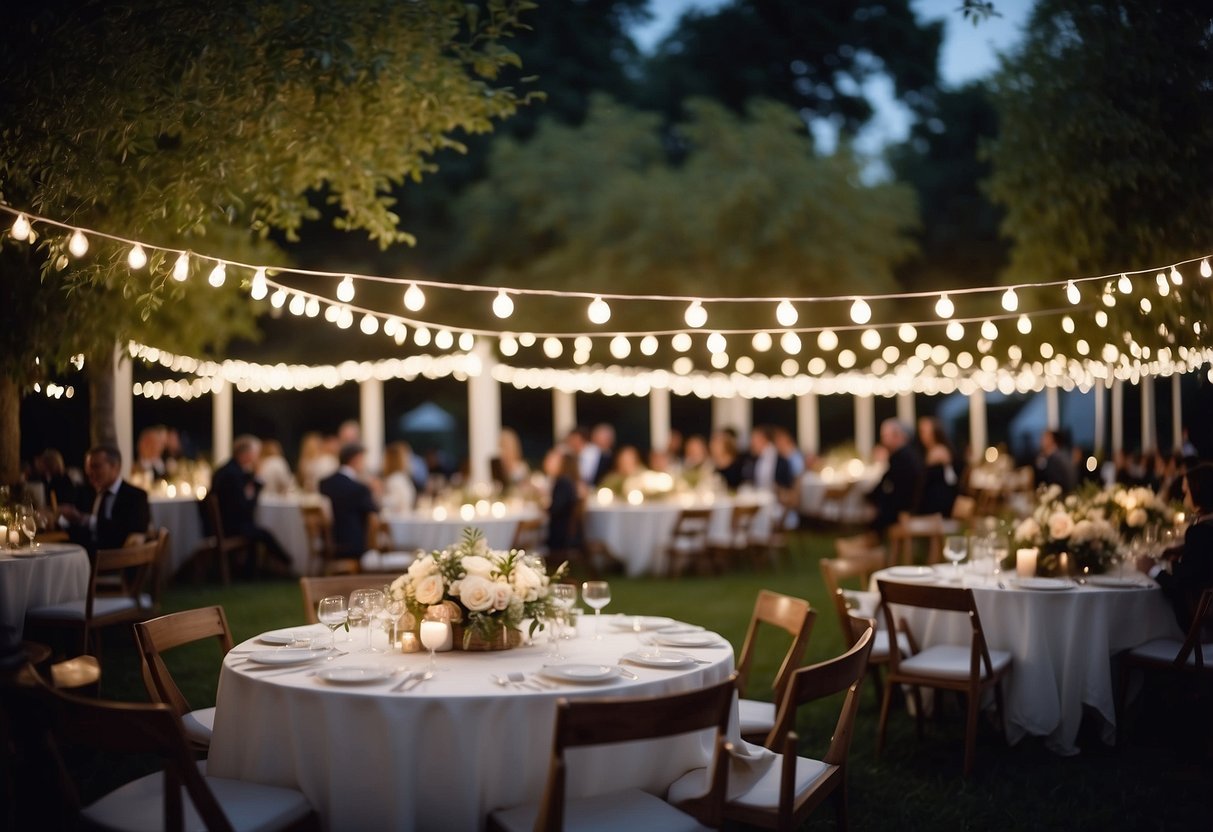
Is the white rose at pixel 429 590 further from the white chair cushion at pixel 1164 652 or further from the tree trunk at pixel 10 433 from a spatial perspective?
the tree trunk at pixel 10 433

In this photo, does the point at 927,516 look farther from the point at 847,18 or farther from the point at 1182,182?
the point at 847,18

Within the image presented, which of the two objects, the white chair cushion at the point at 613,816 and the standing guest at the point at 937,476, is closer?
the white chair cushion at the point at 613,816

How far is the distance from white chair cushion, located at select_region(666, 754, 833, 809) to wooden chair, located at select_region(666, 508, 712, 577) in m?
7.18

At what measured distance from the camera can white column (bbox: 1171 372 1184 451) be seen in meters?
7.06

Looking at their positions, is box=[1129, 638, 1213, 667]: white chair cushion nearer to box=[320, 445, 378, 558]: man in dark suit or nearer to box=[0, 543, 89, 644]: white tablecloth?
box=[0, 543, 89, 644]: white tablecloth

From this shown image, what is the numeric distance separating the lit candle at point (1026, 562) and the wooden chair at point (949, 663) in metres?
0.56

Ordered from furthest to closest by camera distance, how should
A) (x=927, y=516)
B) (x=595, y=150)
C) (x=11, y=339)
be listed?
1. (x=595, y=150)
2. (x=927, y=516)
3. (x=11, y=339)

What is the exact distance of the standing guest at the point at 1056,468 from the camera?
1073 cm

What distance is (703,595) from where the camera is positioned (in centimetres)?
986

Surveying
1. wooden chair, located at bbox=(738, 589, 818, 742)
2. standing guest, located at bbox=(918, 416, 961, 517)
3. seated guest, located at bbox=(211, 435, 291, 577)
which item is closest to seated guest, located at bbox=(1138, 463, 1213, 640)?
wooden chair, located at bbox=(738, 589, 818, 742)

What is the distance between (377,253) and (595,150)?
4.30 meters

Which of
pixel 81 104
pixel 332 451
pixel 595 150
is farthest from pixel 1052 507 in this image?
pixel 595 150

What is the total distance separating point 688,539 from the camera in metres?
11.5

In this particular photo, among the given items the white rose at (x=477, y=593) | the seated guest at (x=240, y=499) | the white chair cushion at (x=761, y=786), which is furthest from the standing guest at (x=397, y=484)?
the white chair cushion at (x=761, y=786)
